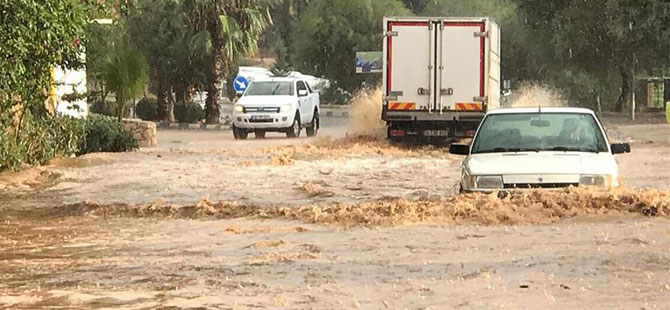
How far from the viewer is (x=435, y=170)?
2373cm

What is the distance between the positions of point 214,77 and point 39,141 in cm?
2541

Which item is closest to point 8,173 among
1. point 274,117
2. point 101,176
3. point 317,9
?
point 101,176

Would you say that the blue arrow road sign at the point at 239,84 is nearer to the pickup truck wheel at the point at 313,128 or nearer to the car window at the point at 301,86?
the pickup truck wheel at the point at 313,128

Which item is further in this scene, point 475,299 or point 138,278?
point 138,278

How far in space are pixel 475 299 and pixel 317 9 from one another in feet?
189

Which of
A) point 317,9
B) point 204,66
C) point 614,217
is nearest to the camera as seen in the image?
point 614,217

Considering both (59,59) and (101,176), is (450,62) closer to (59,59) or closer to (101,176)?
(101,176)

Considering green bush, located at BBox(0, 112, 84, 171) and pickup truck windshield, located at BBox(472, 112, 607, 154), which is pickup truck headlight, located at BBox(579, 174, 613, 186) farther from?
green bush, located at BBox(0, 112, 84, 171)

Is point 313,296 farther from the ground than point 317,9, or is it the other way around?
point 317,9

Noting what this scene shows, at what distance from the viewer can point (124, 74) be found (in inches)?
1227

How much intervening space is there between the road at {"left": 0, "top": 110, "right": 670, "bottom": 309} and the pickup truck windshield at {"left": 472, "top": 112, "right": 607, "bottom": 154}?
80 centimetres

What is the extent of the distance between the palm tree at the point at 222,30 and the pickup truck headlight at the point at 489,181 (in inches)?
1345

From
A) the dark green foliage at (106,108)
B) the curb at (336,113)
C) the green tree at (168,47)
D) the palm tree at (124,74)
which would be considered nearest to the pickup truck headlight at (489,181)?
the palm tree at (124,74)

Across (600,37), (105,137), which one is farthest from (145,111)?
(105,137)
